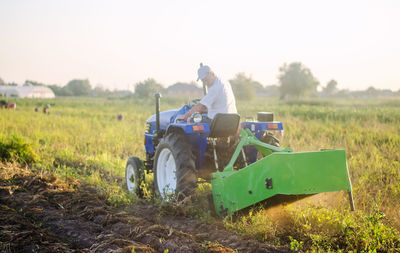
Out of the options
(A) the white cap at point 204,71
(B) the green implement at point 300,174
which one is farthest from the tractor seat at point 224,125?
(B) the green implement at point 300,174

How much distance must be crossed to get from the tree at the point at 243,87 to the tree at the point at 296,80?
1315 cm

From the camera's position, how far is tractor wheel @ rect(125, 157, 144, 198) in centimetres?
554

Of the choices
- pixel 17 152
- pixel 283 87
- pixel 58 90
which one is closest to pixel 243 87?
pixel 283 87

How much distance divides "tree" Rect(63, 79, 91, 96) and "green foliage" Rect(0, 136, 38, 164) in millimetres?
74589

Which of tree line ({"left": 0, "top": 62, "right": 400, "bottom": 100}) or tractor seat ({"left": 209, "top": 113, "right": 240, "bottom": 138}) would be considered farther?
tree line ({"left": 0, "top": 62, "right": 400, "bottom": 100})

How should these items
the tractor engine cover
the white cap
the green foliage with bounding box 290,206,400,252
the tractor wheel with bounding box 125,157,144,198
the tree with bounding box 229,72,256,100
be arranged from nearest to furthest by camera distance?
the green foliage with bounding box 290,206,400,252, the white cap, the tractor engine cover, the tractor wheel with bounding box 125,157,144,198, the tree with bounding box 229,72,256,100

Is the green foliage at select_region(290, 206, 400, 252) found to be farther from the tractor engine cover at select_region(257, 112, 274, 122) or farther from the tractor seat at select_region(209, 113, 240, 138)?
the tractor engine cover at select_region(257, 112, 274, 122)

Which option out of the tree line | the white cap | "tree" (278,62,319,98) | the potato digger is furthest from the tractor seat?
"tree" (278,62,319,98)

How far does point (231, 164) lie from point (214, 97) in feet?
3.10

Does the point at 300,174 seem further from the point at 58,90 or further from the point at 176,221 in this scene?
the point at 58,90

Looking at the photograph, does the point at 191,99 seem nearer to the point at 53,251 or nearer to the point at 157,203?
the point at 157,203

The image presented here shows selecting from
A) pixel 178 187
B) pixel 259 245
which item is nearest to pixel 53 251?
pixel 178 187

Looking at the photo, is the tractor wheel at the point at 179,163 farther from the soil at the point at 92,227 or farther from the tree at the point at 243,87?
the tree at the point at 243,87

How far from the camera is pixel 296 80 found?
2393 inches
